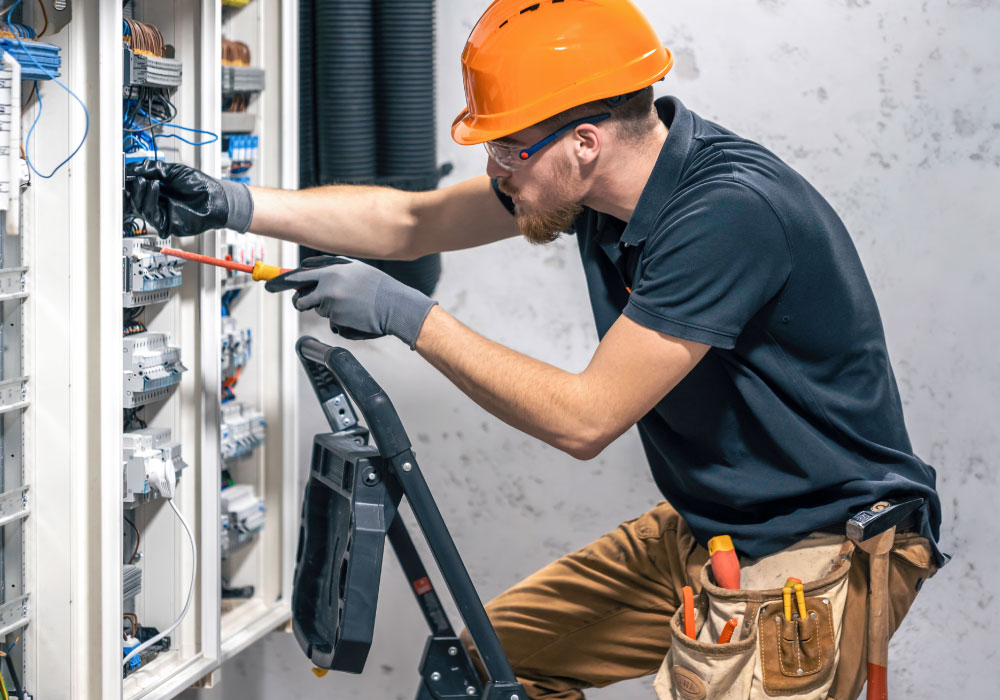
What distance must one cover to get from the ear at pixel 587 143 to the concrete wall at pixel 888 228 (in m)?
0.87

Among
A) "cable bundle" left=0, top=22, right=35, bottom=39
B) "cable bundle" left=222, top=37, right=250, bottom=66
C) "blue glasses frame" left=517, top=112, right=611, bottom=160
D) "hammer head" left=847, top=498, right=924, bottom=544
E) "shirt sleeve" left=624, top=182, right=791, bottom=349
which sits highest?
"cable bundle" left=222, top=37, right=250, bottom=66

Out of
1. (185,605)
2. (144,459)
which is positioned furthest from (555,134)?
(185,605)

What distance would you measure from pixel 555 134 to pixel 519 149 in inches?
2.5

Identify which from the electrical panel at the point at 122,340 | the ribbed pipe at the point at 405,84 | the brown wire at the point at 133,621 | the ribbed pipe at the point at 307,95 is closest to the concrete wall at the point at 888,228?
the ribbed pipe at the point at 405,84

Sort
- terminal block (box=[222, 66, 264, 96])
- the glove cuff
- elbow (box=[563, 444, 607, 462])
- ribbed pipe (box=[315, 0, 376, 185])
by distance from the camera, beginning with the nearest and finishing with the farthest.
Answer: elbow (box=[563, 444, 607, 462]) → the glove cuff → terminal block (box=[222, 66, 264, 96]) → ribbed pipe (box=[315, 0, 376, 185])

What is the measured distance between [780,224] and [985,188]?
108 cm

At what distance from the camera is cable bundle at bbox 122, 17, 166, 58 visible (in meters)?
1.71

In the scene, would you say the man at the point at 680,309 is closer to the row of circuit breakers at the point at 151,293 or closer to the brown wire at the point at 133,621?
the row of circuit breakers at the point at 151,293

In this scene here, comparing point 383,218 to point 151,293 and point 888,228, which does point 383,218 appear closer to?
point 151,293

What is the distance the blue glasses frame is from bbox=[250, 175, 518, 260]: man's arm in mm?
331

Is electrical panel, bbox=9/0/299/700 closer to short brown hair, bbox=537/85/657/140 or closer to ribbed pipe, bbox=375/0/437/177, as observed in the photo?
ribbed pipe, bbox=375/0/437/177

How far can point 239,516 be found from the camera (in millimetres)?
2217

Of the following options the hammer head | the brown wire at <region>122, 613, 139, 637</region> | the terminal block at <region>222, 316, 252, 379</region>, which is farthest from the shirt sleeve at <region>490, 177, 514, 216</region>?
the brown wire at <region>122, 613, 139, 637</region>

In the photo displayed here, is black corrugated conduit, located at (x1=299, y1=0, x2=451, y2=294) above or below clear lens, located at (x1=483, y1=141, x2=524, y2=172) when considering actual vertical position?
above
